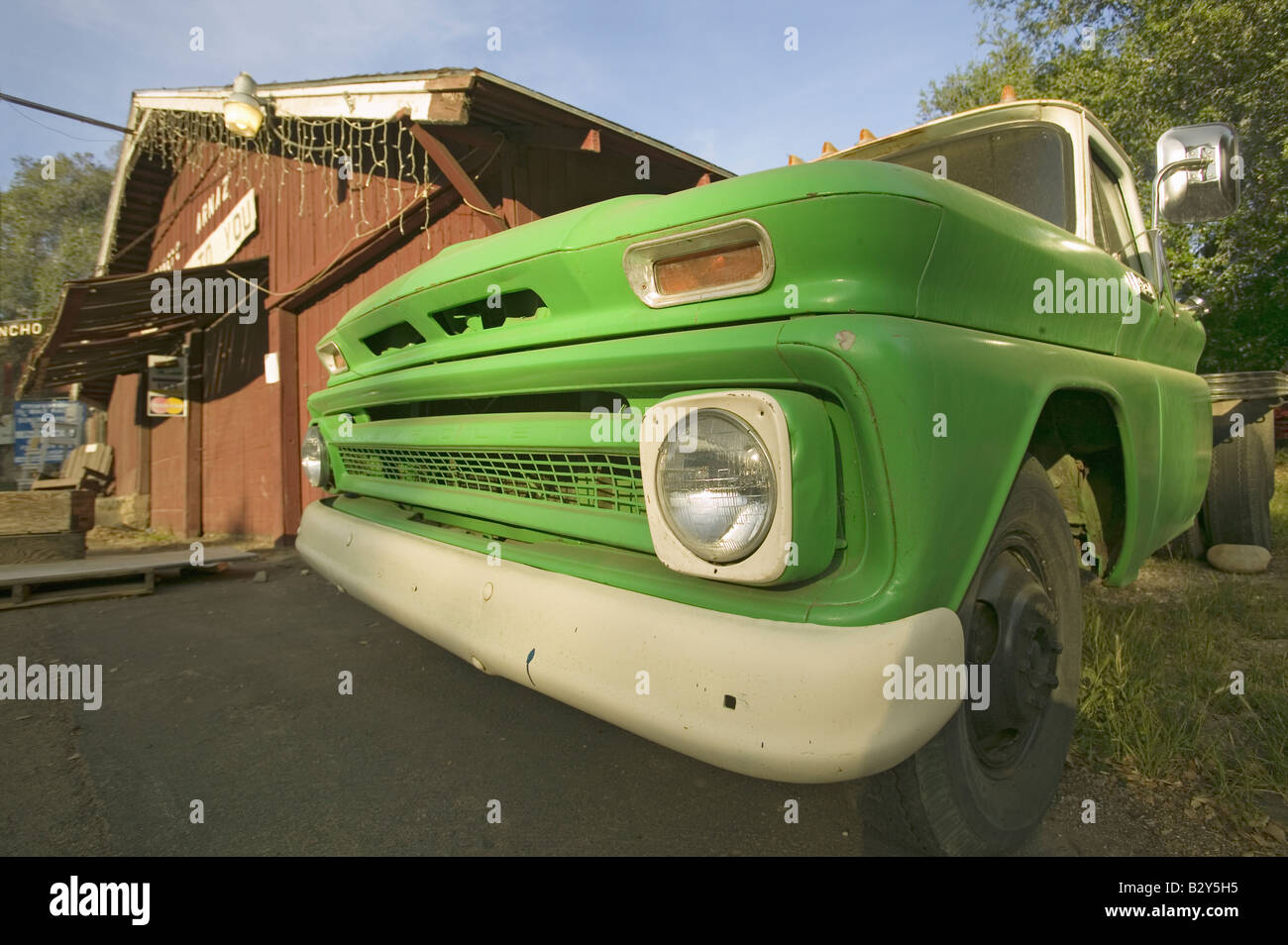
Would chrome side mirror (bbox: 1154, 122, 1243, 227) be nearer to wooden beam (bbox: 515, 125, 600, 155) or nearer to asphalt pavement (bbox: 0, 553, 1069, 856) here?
asphalt pavement (bbox: 0, 553, 1069, 856)

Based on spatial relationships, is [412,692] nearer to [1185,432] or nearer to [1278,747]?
[1278,747]

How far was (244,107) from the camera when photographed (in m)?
6.06

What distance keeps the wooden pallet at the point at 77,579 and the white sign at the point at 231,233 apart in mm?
4382

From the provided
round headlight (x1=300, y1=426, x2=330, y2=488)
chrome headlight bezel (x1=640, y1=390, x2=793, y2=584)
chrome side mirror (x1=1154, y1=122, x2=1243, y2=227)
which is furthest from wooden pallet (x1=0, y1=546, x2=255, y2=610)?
chrome side mirror (x1=1154, y1=122, x2=1243, y2=227)

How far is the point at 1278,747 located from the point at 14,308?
39.0 meters

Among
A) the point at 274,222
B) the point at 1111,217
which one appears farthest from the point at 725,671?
the point at 274,222

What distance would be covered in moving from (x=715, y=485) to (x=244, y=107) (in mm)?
6743

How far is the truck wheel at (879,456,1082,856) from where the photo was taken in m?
1.39

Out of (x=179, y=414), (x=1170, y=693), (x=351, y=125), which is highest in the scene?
(x=351, y=125)

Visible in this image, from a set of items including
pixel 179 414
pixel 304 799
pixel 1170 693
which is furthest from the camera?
pixel 179 414

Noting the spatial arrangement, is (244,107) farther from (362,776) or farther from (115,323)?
(362,776)

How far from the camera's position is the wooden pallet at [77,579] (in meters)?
4.43
